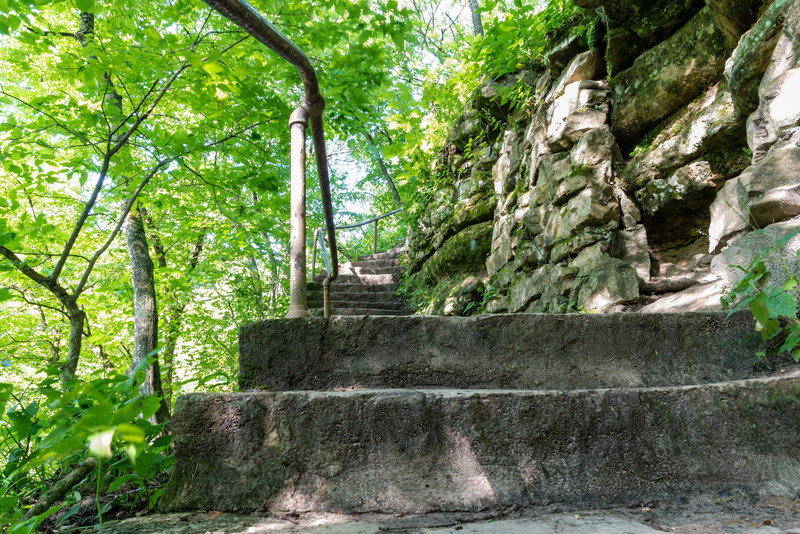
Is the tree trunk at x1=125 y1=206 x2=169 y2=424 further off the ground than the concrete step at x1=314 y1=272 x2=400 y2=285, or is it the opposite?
the concrete step at x1=314 y1=272 x2=400 y2=285

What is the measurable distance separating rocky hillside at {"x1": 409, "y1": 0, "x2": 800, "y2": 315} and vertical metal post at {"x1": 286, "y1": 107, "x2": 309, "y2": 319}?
195 centimetres

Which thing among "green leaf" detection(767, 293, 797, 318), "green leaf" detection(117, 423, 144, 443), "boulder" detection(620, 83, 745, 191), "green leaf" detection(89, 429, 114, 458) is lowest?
"green leaf" detection(89, 429, 114, 458)

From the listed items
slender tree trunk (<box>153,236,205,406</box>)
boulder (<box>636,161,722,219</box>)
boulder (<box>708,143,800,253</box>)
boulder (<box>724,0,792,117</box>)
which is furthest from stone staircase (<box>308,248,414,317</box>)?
boulder (<box>724,0,792,117</box>)

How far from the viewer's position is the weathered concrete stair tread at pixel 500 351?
1729mm

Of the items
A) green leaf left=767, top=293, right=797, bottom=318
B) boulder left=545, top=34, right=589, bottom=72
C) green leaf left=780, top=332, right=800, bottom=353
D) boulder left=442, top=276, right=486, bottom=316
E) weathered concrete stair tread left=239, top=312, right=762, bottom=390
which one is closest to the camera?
green leaf left=767, top=293, right=797, bottom=318

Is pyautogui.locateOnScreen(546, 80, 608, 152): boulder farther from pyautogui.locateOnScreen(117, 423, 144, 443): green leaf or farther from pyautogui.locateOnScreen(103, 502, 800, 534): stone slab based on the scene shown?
pyautogui.locateOnScreen(117, 423, 144, 443): green leaf

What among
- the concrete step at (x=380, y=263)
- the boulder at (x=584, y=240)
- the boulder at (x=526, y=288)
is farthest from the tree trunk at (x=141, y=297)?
the concrete step at (x=380, y=263)

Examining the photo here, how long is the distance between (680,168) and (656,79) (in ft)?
2.51

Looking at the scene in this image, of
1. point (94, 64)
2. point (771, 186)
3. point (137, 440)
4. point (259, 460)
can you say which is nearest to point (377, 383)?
point (259, 460)

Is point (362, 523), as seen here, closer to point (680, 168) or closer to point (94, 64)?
point (680, 168)

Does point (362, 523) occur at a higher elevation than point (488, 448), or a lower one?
lower

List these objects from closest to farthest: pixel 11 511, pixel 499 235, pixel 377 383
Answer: pixel 11 511 → pixel 377 383 → pixel 499 235

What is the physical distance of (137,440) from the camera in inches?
24.1

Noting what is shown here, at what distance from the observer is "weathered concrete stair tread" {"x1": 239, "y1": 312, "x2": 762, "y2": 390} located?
1.73m
